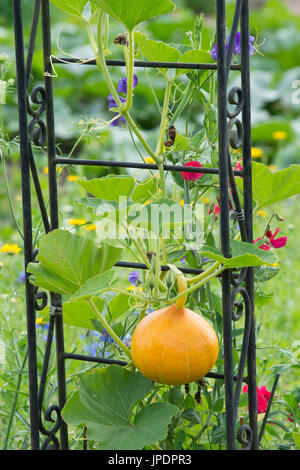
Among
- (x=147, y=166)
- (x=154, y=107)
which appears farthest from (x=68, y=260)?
(x=154, y=107)

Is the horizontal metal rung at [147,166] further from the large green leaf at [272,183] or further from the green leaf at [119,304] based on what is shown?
the green leaf at [119,304]

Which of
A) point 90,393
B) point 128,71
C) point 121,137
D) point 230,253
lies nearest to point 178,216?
point 230,253

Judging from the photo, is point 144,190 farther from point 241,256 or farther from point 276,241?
point 276,241

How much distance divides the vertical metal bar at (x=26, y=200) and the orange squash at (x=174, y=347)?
257 millimetres

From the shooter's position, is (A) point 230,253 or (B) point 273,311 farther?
(B) point 273,311

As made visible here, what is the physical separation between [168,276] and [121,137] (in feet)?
9.18

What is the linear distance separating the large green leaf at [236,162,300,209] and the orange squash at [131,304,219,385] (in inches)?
10.7

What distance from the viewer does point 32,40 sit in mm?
1321

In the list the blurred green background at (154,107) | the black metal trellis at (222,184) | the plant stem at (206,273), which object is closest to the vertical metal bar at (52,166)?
the black metal trellis at (222,184)

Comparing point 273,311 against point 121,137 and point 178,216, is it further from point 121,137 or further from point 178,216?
point 121,137

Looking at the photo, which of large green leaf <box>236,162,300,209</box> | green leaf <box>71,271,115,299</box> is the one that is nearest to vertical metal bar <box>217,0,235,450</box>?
large green leaf <box>236,162,300,209</box>

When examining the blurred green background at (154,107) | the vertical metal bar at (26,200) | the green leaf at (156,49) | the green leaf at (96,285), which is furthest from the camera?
the blurred green background at (154,107)

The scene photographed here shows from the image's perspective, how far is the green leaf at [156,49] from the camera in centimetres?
122

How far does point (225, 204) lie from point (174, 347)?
0.84ft
